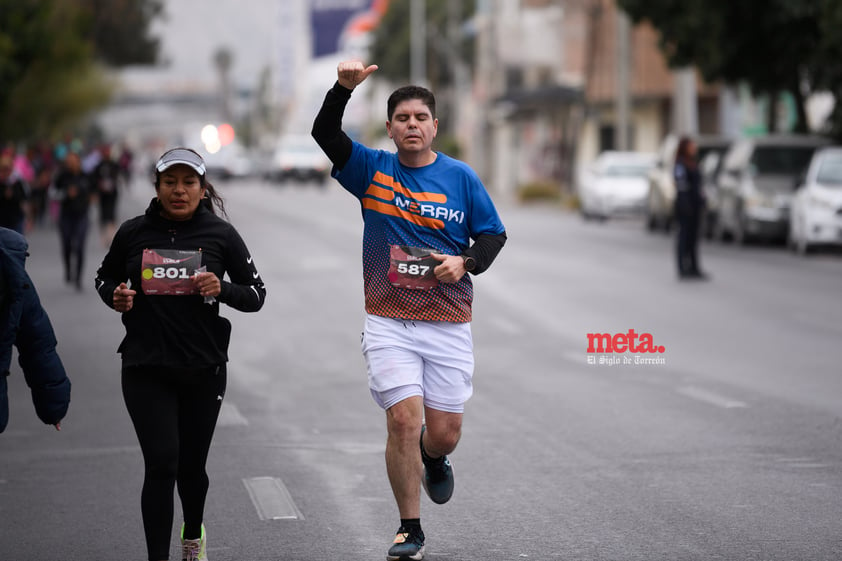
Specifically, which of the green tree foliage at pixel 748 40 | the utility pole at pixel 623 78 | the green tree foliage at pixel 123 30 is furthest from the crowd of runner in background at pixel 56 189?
the green tree foliage at pixel 123 30

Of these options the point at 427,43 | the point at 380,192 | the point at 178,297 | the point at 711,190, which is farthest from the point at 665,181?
the point at 427,43

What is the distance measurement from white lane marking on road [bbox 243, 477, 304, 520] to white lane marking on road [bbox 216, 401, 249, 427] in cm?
194

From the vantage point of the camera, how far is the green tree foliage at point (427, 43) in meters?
93.8

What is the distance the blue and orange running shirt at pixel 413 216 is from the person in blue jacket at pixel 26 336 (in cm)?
131

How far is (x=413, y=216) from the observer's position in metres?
6.56

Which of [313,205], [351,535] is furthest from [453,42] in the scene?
[351,535]

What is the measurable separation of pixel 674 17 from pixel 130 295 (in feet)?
99.8

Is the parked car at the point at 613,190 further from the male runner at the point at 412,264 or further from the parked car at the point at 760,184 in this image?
the male runner at the point at 412,264

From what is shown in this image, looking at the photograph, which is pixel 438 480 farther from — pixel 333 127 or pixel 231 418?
pixel 231 418

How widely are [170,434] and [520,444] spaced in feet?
12.6

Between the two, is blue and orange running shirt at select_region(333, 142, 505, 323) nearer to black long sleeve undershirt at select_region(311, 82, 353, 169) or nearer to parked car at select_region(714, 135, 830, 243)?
black long sleeve undershirt at select_region(311, 82, 353, 169)

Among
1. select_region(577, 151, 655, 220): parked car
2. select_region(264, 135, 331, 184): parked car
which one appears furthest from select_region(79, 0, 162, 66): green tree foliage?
select_region(577, 151, 655, 220): parked car

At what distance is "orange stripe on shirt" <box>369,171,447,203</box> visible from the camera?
6539 mm

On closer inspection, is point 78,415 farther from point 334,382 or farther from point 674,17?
point 674,17
